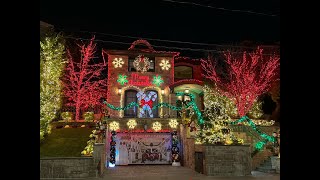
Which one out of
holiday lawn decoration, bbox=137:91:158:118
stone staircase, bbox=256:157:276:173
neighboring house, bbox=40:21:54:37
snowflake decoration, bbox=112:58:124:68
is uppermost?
neighboring house, bbox=40:21:54:37

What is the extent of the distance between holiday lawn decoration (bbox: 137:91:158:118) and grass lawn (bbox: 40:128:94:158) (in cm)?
504

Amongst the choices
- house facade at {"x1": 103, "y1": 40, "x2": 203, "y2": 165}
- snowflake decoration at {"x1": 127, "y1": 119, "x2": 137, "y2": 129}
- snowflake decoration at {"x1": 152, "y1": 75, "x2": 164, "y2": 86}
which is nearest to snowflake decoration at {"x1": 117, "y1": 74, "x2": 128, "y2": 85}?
house facade at {"x1": 103, "y1": 40, "x2": 203, "y2": 165}

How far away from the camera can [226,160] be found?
18172mm

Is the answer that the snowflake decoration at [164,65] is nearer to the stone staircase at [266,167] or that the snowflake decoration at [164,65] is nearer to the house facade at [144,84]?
the house facade at [144,84]

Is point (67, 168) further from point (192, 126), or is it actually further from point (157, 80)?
point (157, 80)

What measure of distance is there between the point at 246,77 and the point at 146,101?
406 inches

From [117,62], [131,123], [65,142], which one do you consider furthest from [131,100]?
[65,142]

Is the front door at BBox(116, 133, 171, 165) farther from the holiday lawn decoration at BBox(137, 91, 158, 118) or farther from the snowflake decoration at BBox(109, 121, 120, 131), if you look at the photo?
the holiday lawn decoration at BBox(137, 91, 158, 118)

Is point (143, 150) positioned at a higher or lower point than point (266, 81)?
lower

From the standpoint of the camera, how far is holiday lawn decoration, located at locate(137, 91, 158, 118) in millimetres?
28141
